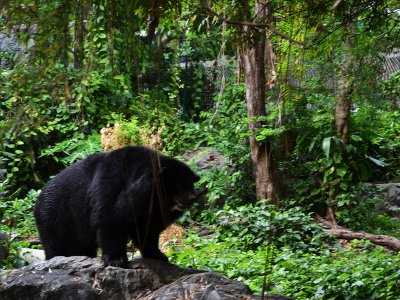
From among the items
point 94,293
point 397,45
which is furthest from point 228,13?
point 94,293

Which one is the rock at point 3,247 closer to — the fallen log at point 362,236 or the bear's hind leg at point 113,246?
the bear's hind leg at point 113,246

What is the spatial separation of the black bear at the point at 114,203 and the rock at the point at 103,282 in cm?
21

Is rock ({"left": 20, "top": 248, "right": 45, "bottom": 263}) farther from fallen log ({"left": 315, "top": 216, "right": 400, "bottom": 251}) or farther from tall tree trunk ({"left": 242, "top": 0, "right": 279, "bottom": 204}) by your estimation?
fallen log ({"left": 315, "top": 216, "right": 400, "bottom": 251})

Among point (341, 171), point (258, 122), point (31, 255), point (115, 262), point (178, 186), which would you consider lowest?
point (31, 255)

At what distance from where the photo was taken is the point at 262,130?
941 cm

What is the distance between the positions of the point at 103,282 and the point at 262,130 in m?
4.85

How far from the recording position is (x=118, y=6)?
405 cm

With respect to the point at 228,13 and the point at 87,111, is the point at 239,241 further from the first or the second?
the point at 87,111

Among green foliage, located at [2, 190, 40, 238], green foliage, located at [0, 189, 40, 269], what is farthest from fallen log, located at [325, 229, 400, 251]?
green foliage, located at [2, 190, 40, 238]

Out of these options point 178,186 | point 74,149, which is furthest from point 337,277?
point 74,149

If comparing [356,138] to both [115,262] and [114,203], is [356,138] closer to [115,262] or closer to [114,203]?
[114,203]

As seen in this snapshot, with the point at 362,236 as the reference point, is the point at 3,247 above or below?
above

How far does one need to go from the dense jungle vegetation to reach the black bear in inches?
19.6

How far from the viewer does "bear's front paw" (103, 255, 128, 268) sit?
521cm
